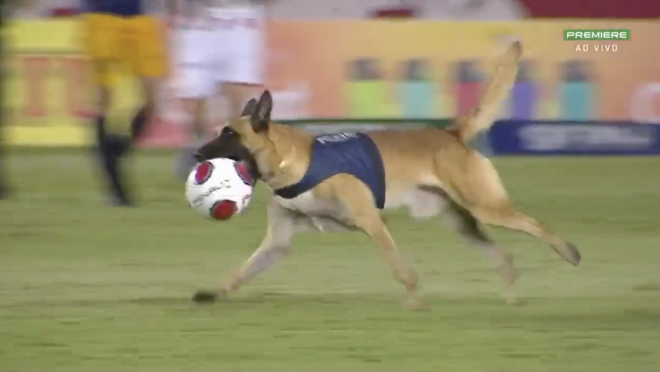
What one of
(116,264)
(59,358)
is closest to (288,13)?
(116,264)

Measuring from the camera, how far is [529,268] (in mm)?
7793

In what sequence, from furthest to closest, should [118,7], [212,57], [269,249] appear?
1. [212,57]
2. [118,7]
3. [269,249]

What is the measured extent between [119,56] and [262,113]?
408 cm

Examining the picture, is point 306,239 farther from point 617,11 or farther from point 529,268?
point 617,11

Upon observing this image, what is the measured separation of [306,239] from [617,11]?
716 cm

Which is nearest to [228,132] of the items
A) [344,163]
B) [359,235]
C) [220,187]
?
[220,187]

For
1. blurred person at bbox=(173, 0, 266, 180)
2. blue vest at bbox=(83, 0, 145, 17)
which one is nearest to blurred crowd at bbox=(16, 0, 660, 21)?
blurred person at bbox=(173, 0, 266, 180)

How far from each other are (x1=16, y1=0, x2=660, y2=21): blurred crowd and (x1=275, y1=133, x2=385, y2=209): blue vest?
26.8ft

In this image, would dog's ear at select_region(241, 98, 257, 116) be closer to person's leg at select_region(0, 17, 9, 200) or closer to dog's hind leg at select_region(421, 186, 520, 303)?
dog's hind leg at select_region(421, 186, 520, 303)

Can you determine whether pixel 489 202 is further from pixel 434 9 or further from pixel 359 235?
pixel 434 9

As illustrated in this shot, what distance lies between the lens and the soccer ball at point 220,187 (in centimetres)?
642

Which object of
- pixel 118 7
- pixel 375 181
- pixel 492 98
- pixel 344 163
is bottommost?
pixel 118 7

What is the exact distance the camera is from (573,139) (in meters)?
14.2

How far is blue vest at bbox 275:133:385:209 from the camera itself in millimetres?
6332
